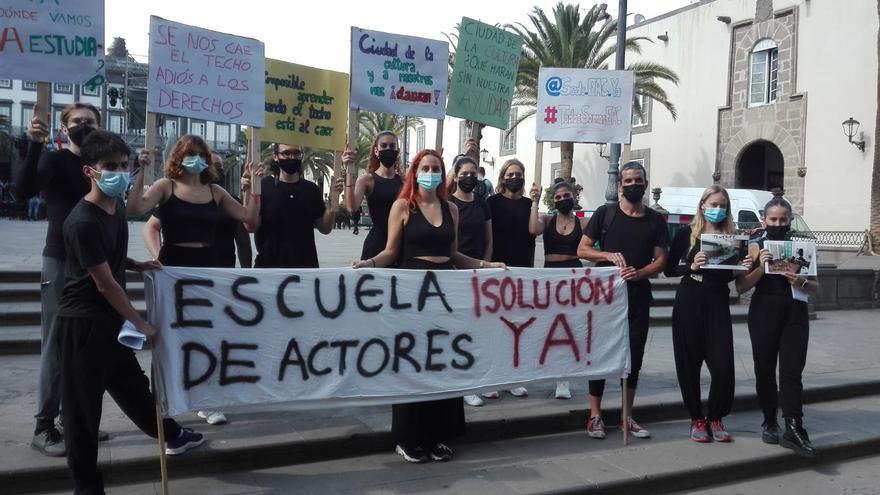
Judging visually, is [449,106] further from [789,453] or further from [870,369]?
[870,369]

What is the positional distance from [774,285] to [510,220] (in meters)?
1.97

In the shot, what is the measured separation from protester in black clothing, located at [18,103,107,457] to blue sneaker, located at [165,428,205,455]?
0.57 m

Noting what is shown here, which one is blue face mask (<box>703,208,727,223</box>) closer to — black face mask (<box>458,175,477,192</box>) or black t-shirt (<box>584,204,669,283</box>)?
black t-shirt (<box>584,204,669,283</box>)

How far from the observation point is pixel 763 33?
25.0 metres

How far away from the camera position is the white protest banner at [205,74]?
17.5 ft

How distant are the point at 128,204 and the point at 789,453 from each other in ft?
15.2

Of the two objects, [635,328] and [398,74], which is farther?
[398,74]

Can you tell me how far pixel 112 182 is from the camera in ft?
12.2

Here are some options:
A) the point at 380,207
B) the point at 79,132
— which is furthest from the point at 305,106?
the point at 79,132

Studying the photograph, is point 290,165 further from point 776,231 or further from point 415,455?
point 776,231

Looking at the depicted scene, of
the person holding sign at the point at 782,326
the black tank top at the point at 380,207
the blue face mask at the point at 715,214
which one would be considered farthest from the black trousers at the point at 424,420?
the person holding sign at the point at 782,326

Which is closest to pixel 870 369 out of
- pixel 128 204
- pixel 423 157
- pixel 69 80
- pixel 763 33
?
pixel 423 157

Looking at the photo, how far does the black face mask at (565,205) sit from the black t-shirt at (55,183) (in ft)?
11.1

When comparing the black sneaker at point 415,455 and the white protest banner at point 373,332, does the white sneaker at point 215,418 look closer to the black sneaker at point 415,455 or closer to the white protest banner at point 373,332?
the white protest banner at point 373,332
